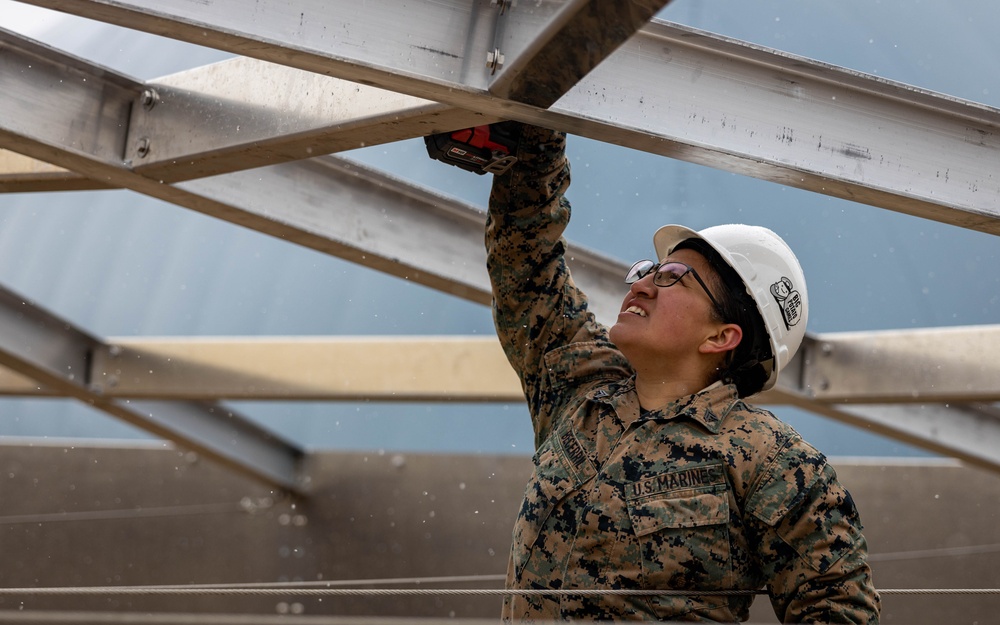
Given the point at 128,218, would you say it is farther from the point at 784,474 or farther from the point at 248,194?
the point at 784,474

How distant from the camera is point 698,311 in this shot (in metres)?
3.14

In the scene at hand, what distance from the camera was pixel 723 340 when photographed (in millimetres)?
3162

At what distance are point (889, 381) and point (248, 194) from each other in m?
3.51

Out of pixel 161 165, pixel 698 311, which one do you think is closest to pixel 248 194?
pixel 161 165

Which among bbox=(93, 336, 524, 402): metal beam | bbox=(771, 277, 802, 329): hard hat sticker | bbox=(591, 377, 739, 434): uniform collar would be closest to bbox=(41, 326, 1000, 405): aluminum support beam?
bbox=(93, 336, 524, 402): metal beam

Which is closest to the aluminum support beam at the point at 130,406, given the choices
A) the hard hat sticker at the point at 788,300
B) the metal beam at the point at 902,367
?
the metal beam at the point at 902,367

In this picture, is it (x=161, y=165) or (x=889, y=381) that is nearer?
(x=161, y=165)

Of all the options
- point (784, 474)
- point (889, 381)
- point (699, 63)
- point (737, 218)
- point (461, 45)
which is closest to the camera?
point (784, 474)

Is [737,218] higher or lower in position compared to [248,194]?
higher

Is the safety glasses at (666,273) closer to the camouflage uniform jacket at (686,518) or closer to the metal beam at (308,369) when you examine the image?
the camouflage uniform jacket at (686,518)

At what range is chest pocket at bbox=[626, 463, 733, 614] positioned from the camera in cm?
271

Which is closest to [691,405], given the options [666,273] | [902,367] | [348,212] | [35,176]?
[666,273]

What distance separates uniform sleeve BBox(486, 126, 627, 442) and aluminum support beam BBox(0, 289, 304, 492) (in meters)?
4.63

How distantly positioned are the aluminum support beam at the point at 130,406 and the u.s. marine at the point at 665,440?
4.73 meters
